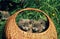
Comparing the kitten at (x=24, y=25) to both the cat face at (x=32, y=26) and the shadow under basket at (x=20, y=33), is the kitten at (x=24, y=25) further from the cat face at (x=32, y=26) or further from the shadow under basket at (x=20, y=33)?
the shadow under basket at (x=20, y=33)

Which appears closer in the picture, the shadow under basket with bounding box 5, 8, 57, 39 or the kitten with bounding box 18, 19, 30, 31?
the shadow under basket with bounding box 5, 8, 57, 39

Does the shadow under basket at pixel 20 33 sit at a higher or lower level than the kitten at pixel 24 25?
lower

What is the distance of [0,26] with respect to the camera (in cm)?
460

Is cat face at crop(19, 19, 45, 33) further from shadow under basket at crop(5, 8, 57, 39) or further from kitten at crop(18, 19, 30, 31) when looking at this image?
shadow under basket at crop(5, 8, 57, 39)

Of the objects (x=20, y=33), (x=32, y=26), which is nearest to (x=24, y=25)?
(x=32, y=26)

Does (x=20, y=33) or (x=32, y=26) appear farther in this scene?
(x=32, y=26)

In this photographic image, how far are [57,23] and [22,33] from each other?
1.47 metres

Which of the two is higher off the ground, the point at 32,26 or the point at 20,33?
the point at 32,26

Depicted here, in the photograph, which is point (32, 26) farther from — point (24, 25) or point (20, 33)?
point (20, 33)

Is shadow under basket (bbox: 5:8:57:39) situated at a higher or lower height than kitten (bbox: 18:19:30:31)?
lower

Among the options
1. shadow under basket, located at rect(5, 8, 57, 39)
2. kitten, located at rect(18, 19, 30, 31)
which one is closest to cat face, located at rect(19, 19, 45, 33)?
kitten, located at rect(18, 19, 30, 31)

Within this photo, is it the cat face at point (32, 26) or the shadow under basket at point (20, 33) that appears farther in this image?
the cat face at point (32, 26)

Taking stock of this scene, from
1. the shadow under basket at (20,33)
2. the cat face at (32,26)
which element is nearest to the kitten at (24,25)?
the cat face at (32,26)

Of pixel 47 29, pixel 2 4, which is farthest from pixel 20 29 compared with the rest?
pixel 2 4
